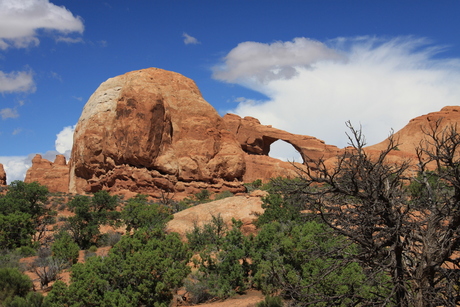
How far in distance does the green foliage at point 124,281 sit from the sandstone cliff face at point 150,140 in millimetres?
24007

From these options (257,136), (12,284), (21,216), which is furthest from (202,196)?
(257,136)

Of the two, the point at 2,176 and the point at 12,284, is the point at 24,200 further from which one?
the point at 2,176

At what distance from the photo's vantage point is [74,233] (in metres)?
20.1

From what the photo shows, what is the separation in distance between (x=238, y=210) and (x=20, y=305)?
12265 mm

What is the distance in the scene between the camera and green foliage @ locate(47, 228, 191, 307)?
1022cm

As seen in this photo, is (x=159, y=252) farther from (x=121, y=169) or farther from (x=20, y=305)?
(x=121, y=169)

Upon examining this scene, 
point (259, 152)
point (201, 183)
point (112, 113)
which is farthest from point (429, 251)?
point (259, 152)

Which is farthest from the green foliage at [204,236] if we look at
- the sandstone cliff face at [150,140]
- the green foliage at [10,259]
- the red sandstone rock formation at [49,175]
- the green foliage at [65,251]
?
the red sandstone rock formation at [49,175]

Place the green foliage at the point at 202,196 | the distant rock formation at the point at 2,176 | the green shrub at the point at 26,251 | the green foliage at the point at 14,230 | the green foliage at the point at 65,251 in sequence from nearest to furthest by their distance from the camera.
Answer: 1. the green foliage at the point at 65,251
2. the green shrub at the point at 26,251
3. the green foliage at the point at 14,230
4. the green foliage at the point at 202,196
5. the distant rock formation at the point at 2,176

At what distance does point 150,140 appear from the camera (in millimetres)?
36062

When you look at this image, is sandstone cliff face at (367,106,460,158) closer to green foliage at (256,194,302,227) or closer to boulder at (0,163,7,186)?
green foliage at (256,194,302,227)

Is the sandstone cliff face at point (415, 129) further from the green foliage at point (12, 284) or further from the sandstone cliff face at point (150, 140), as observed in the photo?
the green foliage at point (12, 284)

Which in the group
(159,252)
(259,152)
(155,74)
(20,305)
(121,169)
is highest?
(155,74)

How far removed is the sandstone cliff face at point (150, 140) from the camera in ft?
117
